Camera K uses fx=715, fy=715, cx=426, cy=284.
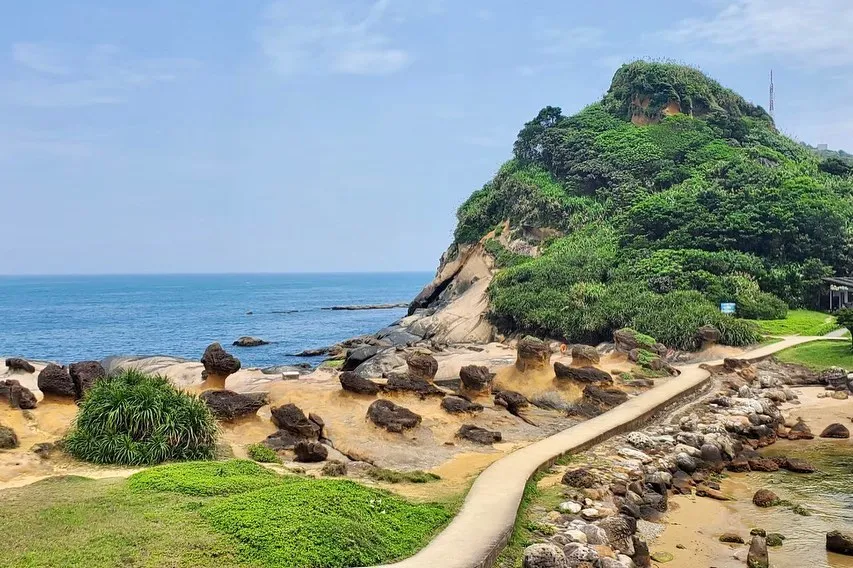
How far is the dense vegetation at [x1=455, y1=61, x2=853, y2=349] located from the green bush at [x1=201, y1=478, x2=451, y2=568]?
27.6 meters

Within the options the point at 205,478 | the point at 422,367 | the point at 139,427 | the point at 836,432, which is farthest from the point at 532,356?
the point at 205,478

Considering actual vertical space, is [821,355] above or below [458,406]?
above

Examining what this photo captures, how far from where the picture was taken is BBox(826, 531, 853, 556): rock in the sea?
519 inches

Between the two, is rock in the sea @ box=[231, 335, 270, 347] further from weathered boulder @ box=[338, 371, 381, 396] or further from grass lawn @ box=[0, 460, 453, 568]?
grass lawn @ box=[0, 460, 453, 568]

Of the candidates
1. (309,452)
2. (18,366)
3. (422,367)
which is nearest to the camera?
(309,452)

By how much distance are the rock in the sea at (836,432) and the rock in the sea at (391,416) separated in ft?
42.0

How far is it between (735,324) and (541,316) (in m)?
11.3

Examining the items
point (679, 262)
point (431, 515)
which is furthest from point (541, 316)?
point (431, 515)

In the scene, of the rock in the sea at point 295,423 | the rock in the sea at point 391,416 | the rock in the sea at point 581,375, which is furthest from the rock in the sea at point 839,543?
the rock in the sea at point 295,423

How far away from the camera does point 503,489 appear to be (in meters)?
Answer: 13.7

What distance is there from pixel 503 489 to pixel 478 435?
19.6ft

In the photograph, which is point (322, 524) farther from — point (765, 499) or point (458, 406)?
point (458, 406)

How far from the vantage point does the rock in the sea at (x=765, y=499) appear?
15.9 m

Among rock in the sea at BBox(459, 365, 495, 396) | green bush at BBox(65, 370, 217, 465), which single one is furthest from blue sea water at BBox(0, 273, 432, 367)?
green bush at BBox(65, 370, 217, 465)
